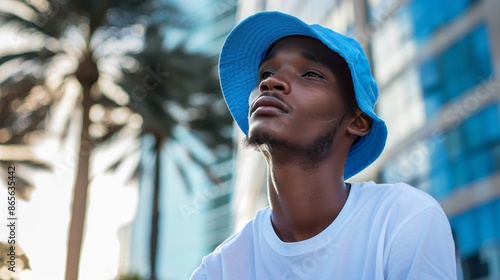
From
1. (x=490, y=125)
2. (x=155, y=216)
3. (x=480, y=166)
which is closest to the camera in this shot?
(x=155, y=216)

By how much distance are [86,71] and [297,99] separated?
43.1 ft

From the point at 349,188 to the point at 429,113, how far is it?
884 inches

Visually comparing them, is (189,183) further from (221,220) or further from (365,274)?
(221,220)

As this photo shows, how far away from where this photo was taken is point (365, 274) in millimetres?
2105

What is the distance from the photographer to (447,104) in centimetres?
2377

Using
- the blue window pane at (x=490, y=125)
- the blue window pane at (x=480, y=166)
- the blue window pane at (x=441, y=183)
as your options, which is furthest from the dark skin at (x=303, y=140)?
the blue window pane at (x=441, y=183)

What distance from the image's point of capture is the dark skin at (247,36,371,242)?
231cm

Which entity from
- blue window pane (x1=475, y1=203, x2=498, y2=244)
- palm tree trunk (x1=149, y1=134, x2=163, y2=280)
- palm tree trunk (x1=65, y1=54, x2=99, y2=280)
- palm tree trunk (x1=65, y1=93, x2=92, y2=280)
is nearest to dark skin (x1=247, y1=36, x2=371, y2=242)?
palm tree trunk (x1=65, y1=54, x2=99, y2=280)

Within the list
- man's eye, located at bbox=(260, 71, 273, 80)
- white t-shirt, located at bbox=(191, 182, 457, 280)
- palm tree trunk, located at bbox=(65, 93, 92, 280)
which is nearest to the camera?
white t-shirt, located at bbox=(191, 182, 457, 280)

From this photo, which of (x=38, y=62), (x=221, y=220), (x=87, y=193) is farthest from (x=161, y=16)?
(x=221, y=220)

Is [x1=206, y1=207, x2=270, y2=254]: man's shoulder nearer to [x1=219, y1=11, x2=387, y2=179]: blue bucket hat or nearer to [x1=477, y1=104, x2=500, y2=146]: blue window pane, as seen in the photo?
[x1=219, y1=11, x2=387, y2=179]: blue bucket hat

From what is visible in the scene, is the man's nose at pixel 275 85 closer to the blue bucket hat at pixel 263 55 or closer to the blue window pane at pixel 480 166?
the blue bucket hat at pixel 263 55

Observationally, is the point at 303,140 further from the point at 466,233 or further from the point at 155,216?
the point at 466,233

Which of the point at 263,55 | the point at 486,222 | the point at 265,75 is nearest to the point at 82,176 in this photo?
the point at 263,55
